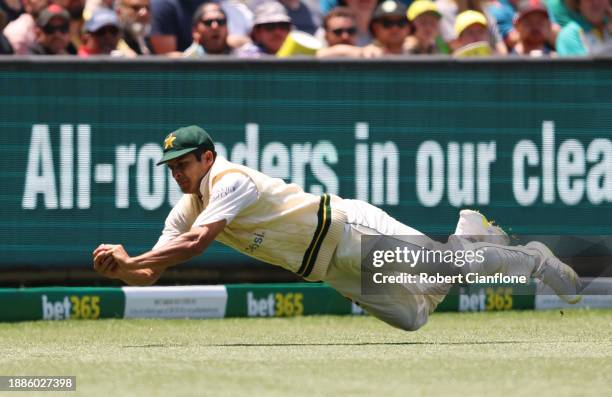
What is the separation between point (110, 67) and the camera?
12398 millimetres

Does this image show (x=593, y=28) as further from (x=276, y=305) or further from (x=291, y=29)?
(x=276, y=305)

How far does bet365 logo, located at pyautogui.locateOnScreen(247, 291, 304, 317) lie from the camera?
41.5 ft

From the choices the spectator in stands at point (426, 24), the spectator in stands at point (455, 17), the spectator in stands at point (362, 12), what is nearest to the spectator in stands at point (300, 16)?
the spectator in stands at point (362, 12)

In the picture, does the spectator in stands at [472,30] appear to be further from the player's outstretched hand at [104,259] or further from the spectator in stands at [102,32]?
the player's outstretched hand at [104,259]

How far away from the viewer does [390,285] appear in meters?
10.1

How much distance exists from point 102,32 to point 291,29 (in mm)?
2006

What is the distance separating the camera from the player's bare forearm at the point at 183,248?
30.4 ft

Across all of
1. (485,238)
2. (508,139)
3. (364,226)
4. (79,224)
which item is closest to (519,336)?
(485,238)

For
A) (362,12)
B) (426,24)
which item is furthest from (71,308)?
(426,24)

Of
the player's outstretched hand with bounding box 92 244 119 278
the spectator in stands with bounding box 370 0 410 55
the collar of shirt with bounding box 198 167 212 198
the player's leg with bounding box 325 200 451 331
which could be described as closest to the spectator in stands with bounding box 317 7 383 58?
the spectator in stands with bounding box 370 0 410 55

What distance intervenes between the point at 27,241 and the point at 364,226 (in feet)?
12.0

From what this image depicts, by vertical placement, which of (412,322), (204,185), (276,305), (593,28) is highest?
(593,28)

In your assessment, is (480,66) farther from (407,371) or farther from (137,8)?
(407,371)

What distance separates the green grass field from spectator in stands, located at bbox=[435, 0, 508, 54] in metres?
3.43
